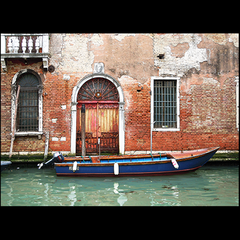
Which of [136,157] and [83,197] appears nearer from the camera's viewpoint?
[83,197]

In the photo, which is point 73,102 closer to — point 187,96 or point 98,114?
point 98,114

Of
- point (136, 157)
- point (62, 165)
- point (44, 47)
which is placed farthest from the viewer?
point (44, 47)

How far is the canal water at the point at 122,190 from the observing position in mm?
4824

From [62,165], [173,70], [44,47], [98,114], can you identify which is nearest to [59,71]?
[44,47]

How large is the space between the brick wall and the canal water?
63.1 inches

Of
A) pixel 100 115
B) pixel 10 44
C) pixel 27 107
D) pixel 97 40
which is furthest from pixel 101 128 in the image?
pixel 10 44

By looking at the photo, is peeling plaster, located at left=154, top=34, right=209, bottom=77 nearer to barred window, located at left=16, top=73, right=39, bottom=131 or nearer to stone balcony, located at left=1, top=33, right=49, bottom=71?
stone balcony, located at left=1, top=33, right=49, bottom=71

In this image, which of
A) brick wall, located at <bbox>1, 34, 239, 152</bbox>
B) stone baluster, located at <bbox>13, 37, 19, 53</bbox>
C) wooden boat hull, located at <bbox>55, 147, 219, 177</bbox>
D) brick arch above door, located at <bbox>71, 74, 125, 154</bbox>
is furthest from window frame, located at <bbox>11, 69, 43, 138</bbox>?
wooden boat hull, located at <bbox>55, 147, 219, 177</bbox>

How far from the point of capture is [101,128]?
8695mm

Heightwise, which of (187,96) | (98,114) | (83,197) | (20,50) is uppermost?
(20,50)

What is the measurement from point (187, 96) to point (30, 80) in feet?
17.9

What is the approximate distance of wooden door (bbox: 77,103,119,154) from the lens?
8688 mm

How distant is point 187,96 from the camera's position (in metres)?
8.79

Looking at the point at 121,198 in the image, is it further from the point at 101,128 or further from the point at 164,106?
the point at 164,106
